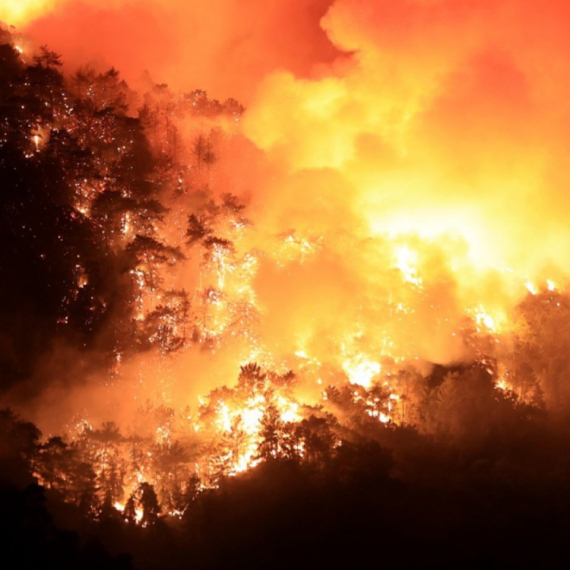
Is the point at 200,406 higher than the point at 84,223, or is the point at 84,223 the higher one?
the point at 84,223

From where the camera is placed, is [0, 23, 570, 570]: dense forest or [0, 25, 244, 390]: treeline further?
[0, 25, 244, 390]: treeline

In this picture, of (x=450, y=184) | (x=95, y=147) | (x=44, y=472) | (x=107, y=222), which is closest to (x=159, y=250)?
(x=107, y=222)

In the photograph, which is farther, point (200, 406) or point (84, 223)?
point (84, 223)

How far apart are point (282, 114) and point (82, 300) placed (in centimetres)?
1396

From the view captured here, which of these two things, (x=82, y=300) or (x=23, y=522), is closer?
(x=23, y=522)

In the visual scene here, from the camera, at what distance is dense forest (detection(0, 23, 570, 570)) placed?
19.1 metres

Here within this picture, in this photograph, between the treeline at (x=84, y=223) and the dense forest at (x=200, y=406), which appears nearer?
the dense forest at (x=200, y=406)

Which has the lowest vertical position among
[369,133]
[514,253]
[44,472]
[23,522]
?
[23,522]

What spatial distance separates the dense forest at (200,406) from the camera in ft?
62.6

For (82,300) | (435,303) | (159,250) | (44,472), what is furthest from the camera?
(435,303)

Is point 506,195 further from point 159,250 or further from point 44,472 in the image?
point 44,472

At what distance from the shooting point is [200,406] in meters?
23.0

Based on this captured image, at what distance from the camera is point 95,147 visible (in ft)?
86.0

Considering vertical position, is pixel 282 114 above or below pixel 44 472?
above
